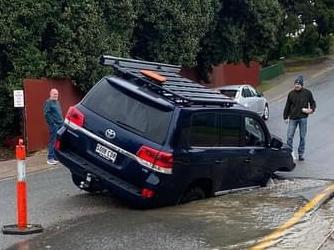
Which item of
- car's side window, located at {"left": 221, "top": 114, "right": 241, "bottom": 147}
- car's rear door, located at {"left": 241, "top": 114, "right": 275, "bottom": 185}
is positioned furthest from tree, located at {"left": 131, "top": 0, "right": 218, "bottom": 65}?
Result: car's side window, located at {"left": 221, "top": 114, "right": 241, "bottom": 147}

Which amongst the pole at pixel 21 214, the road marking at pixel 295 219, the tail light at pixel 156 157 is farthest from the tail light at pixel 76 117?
the road marking at pixel 295 219

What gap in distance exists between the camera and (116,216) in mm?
9250

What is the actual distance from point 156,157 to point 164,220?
0.83 metres

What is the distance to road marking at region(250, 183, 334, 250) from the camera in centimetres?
775

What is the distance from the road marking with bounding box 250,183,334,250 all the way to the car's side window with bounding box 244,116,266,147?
4.19 ft

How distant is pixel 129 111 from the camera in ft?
31.9

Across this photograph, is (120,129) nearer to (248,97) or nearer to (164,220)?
(164,220)

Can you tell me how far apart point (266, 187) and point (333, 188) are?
3.68ft

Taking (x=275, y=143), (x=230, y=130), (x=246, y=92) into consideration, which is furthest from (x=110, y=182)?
(x=246, y=92)

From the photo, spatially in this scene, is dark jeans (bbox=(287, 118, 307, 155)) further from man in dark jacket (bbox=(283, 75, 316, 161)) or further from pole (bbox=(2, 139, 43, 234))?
pole (bbox=(2, 139, 43, 234))

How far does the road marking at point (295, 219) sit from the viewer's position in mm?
7752

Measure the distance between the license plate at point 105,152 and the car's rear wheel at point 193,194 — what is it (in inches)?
46.7

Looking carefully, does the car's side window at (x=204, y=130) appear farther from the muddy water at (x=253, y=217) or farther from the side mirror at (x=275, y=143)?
the side mirror at (x=275, y=143)

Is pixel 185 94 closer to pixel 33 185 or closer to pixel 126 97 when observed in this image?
pixel 126 97
